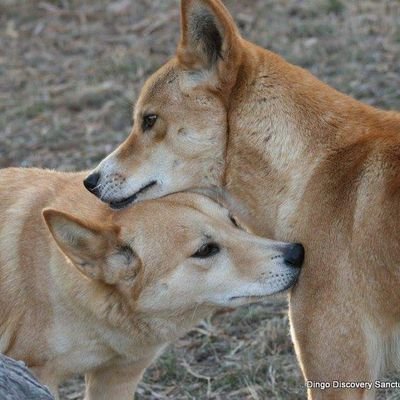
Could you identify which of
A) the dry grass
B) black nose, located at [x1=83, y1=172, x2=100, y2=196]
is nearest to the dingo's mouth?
black nose, located at [x1=83, y1=172, x2=100, y2=196]

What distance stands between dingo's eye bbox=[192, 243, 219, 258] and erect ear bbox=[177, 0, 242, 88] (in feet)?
2.48

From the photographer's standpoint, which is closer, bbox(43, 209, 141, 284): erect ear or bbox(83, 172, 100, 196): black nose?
bbox(43, 209, 141, 284): erect ear

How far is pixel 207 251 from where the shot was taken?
5.05 m

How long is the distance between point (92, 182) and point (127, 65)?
16.4ft

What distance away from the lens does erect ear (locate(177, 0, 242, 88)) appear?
486 centimetres

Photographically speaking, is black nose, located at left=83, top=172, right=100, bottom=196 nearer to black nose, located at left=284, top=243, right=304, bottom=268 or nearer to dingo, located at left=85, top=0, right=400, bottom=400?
dingo, located at left=85, top=0, right=400, bottom=400

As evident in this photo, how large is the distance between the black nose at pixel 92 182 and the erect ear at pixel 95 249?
200 mm

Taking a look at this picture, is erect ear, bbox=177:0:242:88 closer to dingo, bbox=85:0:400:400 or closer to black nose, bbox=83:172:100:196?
dingo, bbox=85:0:400:400

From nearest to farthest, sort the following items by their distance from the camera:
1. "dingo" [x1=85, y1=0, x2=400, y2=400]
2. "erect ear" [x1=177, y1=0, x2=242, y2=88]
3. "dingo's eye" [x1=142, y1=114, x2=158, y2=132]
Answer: "dingo" [x1=85, y1=0, x2=400, y2=400] → "erect ear" [x1=177, y1=0, x2=242, y2=88] → "dingo's eye" [x1=142, y1=114, x2=158, y2=132]

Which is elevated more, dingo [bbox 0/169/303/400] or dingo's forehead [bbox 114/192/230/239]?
dingo's forehead [bbox 114/192/230/239]

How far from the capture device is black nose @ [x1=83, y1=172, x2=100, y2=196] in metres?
5.16

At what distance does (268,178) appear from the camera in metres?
4.90

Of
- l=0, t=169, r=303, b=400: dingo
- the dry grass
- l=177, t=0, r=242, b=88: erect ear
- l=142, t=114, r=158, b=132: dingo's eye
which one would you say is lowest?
the dry grass

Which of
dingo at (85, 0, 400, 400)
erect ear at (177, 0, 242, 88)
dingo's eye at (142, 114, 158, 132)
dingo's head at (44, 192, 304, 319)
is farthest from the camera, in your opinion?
dingo's eye at (142, 114, 158, 132)
